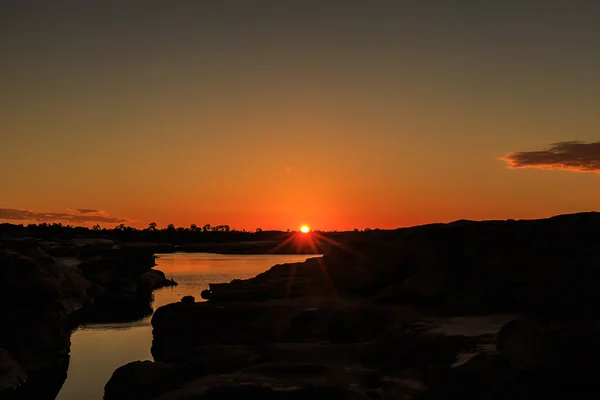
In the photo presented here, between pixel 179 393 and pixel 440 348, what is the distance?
20.8 feet

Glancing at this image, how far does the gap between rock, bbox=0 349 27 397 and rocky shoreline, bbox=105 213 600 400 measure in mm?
7114

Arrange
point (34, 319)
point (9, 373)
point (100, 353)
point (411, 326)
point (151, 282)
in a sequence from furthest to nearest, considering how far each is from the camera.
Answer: point (151, 282) → point (100, 353) → point (34, 319) → point (9, 373) → point (411, 326)

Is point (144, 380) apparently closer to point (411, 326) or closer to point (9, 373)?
point (411, 326)

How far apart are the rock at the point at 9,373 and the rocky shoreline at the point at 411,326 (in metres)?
7.11

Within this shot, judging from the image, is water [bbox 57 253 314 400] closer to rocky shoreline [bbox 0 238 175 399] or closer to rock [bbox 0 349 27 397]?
rocky shoreline [bbox 0 238 175 399]

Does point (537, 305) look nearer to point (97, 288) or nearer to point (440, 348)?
point (440, 348)

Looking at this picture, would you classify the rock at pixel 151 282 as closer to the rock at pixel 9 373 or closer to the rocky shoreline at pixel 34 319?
the rocky shoreline at pixel 34 319

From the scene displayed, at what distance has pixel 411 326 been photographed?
1648 centimetres

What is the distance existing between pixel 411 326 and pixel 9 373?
20.6 meters

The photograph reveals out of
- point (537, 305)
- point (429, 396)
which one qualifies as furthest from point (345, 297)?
point (429, 396)

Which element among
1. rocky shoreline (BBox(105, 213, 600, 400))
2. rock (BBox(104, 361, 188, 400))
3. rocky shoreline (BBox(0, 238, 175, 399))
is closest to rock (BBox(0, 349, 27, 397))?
rocky shoreline (BBox(0, 238, 175, 399))

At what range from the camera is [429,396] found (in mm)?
12336

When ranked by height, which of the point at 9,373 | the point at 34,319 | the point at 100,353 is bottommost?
the point at 100,353

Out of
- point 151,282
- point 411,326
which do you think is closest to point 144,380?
point 411,326
